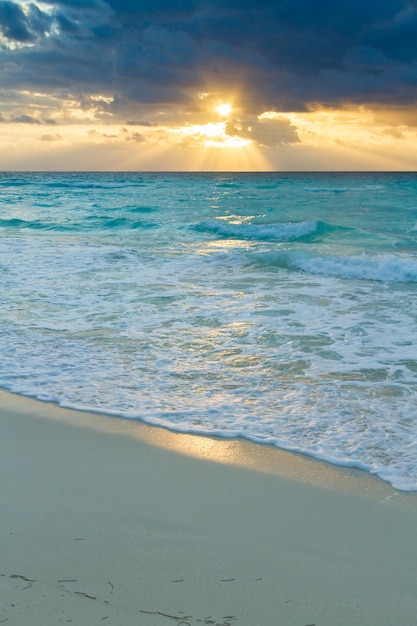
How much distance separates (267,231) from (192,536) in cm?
1873

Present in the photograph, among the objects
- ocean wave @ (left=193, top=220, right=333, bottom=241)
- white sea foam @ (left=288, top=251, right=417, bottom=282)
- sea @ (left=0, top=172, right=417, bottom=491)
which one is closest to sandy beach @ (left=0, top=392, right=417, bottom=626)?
sea @ (left=0, top=172, right=417, bottom=491)

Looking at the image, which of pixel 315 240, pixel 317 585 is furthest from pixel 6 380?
pixel 315 240

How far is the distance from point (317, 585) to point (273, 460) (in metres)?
1.30

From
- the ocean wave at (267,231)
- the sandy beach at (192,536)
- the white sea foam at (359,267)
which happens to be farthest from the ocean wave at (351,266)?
the sandy beach at (192,536)

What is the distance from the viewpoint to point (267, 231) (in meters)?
20.9

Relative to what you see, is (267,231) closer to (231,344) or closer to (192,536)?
(231,344)

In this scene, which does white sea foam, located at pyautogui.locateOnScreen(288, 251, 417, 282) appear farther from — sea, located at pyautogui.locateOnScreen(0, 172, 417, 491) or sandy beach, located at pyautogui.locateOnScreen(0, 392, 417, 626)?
sandy beach, located at pyautogui.locateOnScreen(0, 392, 417, 626)

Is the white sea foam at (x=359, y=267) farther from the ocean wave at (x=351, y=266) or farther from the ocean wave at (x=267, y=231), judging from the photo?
the ocean wave at (x=267, y=231)

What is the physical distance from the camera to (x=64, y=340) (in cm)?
646

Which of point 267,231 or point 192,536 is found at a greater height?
point 267,231

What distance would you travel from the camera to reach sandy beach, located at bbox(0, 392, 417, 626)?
226 centimetres

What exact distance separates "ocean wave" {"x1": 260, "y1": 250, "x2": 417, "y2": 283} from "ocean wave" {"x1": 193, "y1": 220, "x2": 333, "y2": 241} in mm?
6352

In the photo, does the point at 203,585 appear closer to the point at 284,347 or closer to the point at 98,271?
the point at 284,347

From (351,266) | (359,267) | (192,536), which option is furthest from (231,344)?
(351,266)
